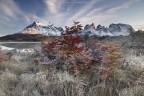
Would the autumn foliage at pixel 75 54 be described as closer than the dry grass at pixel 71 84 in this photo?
No

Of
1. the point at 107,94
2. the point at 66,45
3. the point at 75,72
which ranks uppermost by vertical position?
the point at 66,45

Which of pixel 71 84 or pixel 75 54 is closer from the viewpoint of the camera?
pixel 71 84

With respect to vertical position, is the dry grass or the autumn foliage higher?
the autumn foliage

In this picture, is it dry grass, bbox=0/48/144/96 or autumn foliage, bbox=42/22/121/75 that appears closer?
dry grass, bbox=0/48/144/96

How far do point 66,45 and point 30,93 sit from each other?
2.12 metres

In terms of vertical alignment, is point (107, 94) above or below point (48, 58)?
below

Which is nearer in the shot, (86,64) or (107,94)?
(107,94)

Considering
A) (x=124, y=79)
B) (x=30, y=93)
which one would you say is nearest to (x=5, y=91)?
(x=30, y=93)

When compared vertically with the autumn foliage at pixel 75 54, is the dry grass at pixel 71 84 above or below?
below

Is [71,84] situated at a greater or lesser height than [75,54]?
lesser

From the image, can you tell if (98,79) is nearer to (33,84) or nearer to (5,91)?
(33,84)

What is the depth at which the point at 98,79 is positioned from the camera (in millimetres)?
6273

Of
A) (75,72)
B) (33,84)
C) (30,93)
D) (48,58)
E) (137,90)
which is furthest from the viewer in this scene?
(48,58)

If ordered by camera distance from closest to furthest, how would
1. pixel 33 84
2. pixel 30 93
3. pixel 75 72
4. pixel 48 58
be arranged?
pixel 30 93 → pixel 33 84 → pixel 75 72 → pixel 48 58
